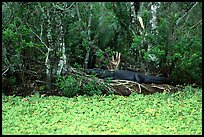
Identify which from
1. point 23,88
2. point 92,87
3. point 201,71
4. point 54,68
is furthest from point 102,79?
point 201,71

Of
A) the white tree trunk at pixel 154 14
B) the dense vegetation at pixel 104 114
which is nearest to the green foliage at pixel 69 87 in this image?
the dense vegetation at pixel 104 114

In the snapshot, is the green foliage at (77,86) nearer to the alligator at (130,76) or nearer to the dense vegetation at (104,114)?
the dense vegetation at (104,114)

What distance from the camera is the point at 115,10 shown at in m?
9.78

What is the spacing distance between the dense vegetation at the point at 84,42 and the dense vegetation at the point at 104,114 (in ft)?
2.75

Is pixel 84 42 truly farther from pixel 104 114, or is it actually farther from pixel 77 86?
pixel 104 114

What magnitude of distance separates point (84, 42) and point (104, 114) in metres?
3.13

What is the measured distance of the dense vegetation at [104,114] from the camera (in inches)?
216

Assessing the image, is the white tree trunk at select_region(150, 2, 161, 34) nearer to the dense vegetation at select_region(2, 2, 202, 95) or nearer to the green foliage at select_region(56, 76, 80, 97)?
the dense vegetation at select_region(2, 2, 202, 95)

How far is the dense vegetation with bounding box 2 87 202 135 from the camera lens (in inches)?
216

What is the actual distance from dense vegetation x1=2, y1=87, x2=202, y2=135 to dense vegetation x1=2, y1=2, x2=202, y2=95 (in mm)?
838

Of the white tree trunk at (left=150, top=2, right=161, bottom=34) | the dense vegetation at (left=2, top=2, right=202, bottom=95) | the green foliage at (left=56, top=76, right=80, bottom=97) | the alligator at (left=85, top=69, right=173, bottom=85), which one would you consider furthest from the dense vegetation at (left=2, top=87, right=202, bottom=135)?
the white tree trunk at (left=150, top=2, right=161, bottom=34)

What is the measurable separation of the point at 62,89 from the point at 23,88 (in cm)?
88

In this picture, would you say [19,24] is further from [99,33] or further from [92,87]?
[99,33]

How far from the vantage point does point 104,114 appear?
20.8 feet
